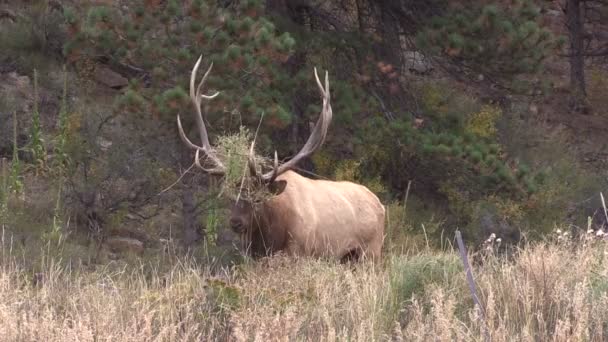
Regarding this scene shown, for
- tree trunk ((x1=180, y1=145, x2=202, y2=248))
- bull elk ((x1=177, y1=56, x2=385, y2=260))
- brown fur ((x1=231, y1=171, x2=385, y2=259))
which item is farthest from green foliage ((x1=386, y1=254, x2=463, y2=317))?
tree trunk ((x1=180, y1=145, x2=202, y2=248))

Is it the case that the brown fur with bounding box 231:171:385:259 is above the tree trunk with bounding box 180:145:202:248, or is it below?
above

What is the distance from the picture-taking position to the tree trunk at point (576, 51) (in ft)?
79.8

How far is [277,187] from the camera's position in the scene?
909 centimetres

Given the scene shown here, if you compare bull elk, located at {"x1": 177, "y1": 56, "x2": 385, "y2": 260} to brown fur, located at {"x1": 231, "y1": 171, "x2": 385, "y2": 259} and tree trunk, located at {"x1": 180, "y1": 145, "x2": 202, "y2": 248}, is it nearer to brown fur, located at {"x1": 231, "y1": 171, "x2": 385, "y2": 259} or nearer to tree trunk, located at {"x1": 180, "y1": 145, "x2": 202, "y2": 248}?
brown fur, located at {"x1": 231, "y1": 171, "x2": 385, "y2": 259}

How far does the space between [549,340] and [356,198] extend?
4568 mm

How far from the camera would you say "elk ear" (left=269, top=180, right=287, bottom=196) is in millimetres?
9062

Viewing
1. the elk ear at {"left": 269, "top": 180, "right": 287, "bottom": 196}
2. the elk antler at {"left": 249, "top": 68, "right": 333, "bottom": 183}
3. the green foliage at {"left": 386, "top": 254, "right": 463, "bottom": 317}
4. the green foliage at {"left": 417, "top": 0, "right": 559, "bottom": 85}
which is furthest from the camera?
the green foliage at {"left": 417, "top": 0, "right": 559, "bottom": 85}

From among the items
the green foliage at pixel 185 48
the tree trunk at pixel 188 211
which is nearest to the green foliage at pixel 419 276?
the green foliage at pixel 185 48

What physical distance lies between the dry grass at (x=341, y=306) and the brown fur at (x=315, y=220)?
160 cm

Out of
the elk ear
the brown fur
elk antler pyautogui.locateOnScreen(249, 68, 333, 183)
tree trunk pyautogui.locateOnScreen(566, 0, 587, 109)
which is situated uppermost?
elk antler pyautogui.locateOnScreen(249, 68, 333, 183)

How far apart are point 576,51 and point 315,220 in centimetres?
1665

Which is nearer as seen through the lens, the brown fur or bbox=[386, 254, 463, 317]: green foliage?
bbox=[386, 254, 463, 317]: green foliage

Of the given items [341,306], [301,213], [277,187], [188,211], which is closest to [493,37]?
[188,211]

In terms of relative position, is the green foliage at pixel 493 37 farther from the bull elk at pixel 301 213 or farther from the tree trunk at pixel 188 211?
the bull elk at pixel 301 213
